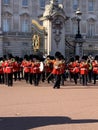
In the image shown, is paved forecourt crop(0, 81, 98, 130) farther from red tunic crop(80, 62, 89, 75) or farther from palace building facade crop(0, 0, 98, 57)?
palace building facade crop(0, 0, 98, 57)

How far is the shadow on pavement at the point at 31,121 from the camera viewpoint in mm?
9961

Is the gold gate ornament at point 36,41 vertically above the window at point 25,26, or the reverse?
the window at point 25,26

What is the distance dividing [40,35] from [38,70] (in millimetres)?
5644

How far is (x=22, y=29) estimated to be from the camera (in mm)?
58344

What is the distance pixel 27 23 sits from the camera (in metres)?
59.0

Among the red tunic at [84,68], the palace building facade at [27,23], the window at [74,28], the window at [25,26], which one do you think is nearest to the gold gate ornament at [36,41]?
the red tunic at [84,68]

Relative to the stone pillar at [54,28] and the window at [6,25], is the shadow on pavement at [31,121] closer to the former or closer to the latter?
the stone pillar at [54,28]

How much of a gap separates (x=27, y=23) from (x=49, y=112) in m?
47.6

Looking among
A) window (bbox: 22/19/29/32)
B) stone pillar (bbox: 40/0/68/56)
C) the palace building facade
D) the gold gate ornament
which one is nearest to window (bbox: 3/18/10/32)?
the palace building facade

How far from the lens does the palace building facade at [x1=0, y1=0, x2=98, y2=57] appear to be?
5631cm

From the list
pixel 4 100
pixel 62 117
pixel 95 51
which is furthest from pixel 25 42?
pixel 62 117

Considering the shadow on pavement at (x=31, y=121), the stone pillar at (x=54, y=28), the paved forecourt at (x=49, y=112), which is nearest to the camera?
the shadow on pavement at (x=31, y=121)

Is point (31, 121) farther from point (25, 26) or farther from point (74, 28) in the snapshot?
point (74, 28)

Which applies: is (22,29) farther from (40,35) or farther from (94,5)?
(40,35)
